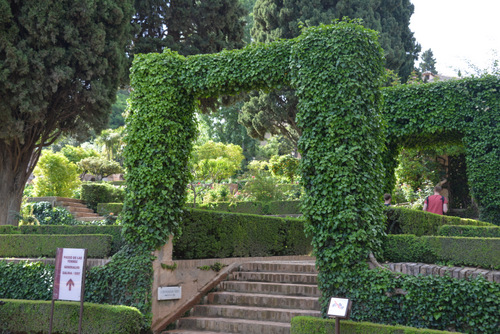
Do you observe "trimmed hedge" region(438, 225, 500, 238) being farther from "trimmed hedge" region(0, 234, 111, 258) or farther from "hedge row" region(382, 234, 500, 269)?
"trimmed hedge" region(0, 234, 111, 258)

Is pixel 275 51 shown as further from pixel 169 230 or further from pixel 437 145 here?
pixel 437 145

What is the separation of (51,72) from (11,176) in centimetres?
350

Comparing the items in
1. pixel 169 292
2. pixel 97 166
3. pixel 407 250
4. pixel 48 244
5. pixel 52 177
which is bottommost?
pixel 169 292

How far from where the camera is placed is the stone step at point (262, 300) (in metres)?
7.90

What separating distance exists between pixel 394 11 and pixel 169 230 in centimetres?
1962

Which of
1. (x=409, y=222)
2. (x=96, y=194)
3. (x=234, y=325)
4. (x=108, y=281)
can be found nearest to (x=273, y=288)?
(x=234, y=325)

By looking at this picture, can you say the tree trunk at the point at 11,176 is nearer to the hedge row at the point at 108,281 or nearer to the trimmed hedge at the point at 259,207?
the hedge row at the point at 108,281

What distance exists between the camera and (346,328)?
6.09 metres

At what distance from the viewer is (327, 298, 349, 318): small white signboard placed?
18.5 ft

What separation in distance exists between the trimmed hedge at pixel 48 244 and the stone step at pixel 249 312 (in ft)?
6.93

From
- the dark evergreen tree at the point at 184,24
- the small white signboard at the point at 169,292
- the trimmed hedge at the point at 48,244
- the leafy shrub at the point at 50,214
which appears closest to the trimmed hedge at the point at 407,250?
the small white signboard at the point at 169,292

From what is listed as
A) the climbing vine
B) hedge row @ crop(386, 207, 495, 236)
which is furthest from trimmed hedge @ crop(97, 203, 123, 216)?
hedge row @ crop(386, 207, 495, 236)

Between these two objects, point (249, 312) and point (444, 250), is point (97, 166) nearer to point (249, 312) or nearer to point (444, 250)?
point (249, 312)

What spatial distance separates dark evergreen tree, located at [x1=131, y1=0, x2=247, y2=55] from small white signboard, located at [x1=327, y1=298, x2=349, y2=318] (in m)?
13.0
